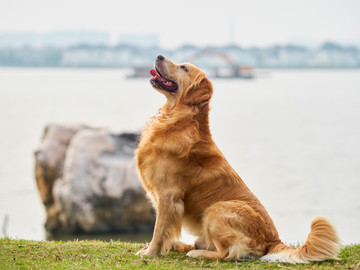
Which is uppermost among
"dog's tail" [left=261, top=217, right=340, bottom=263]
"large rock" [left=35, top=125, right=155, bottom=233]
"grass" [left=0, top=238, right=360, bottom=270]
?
"large rock" [left=35, top=125, right=155, bottom=233]

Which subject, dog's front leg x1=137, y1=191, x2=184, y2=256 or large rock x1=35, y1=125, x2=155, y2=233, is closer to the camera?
dog's front leg x1=137, y1=191, x2=184, y2=256

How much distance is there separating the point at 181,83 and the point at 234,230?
186cm

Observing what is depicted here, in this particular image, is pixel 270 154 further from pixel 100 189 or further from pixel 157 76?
pixel 157 76

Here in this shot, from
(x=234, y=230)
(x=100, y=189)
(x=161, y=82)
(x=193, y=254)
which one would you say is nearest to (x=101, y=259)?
(x=193, y=254)

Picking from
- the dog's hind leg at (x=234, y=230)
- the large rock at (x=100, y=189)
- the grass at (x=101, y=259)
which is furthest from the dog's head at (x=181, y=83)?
the large rock at (x=100, y=189)

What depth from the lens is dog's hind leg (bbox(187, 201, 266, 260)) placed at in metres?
5.51

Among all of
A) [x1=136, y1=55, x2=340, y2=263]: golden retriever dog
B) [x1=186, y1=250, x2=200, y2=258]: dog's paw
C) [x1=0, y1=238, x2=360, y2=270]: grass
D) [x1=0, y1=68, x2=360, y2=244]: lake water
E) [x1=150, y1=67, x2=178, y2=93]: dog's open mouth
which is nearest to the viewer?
[x1=0, y1=238, x2=360, y2=270]: grass

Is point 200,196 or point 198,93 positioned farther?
point 198,93

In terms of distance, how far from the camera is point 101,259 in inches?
223

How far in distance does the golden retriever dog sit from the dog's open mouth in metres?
0.01

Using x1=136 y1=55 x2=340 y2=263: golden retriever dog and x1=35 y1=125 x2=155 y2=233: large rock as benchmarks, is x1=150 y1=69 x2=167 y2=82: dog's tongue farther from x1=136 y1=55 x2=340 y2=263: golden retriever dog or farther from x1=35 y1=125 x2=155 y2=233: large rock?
x1=35 y1=125 x2=155 y2=233: large rock

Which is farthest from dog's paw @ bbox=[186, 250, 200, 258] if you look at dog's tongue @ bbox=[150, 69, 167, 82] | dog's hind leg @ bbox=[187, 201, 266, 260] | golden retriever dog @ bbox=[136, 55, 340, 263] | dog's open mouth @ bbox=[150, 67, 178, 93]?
dog's tongue @ bbox=[150, 69, 167, 82]

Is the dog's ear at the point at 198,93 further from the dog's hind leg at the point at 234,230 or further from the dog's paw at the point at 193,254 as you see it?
the dog's paw at the point at 193,254

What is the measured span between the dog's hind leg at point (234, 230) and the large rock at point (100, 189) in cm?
764
